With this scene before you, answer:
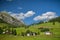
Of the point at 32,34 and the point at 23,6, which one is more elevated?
the point at 23,6

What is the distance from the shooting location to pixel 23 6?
12.8 ft

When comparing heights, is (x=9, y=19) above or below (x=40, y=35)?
above

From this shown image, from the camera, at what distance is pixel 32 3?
388 cm

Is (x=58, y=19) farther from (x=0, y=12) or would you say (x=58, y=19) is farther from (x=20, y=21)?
(x=0, y=12)

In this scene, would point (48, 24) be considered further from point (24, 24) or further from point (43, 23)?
point (24, 24)

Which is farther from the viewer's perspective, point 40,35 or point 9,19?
point 9,19

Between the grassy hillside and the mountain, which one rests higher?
the mountain

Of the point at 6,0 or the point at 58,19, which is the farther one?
the point at 6,0

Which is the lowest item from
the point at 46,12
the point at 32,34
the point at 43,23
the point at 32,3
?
the point at 32,34

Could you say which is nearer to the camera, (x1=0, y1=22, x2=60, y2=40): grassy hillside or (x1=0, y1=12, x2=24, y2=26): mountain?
(x1=0, y1=22, x2=60, y2=40): grassy hillside

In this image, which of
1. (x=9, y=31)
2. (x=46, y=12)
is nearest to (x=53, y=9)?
Result: (x=46, y=12)

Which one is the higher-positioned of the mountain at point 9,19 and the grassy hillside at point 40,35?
the mountain at point 9,19

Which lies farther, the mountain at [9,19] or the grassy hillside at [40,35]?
the mountain at [9,19]

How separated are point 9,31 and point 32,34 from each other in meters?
0.54
